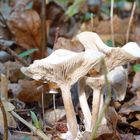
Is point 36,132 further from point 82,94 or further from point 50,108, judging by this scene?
point 50,108

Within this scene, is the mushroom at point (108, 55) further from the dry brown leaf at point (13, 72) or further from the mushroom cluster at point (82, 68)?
the dry brown leaf at point (13, 72)

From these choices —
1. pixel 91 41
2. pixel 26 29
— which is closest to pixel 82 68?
pixel 91 41

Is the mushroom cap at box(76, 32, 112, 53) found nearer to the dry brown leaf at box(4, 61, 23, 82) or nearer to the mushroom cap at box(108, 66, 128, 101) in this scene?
the mushroom cap at box(108, 66, 128, 101)

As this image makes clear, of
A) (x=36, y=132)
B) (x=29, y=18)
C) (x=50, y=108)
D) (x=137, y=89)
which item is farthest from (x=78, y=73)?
(x=29, y=18)

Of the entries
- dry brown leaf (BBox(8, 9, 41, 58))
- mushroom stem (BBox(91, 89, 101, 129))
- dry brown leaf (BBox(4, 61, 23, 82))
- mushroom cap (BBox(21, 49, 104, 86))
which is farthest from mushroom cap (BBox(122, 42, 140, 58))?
dry brown leaf (BBox(8, 9, 41, 58))

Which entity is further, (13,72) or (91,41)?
(13,72)

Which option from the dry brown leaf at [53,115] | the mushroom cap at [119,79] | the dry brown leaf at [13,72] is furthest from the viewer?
the dry brown leaf at [13,72]

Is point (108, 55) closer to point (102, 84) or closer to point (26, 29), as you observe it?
point (102, 84)

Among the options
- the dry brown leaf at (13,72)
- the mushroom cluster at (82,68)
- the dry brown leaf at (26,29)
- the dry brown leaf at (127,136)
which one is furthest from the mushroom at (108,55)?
the dry brown leaf at (26,29)
